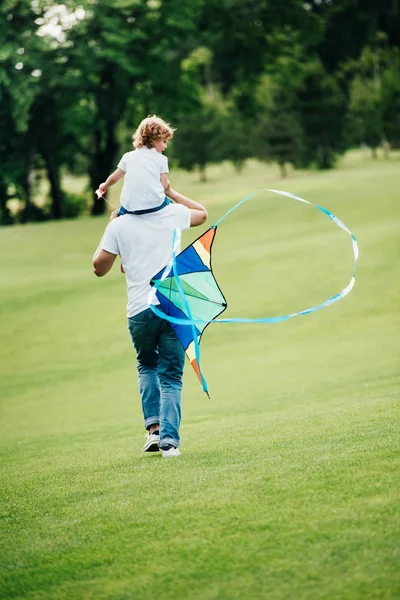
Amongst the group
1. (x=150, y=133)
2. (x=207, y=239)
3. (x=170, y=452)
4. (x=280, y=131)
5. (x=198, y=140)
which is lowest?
(x=198, y=140)

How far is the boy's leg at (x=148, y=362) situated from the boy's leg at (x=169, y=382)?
0.08 m

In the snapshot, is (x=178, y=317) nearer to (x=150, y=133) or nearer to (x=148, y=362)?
(x=148, y=362)

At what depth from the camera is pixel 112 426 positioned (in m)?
9.68

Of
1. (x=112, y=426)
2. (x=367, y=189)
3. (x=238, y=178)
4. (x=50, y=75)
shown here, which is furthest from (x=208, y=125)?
(x=112, y=426)

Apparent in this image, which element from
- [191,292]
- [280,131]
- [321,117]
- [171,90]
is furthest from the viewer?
[321,117]

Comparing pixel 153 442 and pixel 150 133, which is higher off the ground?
pixel 150 133

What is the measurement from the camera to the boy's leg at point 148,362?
19.6 feet

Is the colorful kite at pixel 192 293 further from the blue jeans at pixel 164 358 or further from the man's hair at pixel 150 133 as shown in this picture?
the man's hair at pixel 150 133

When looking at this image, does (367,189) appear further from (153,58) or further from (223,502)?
(223,502)

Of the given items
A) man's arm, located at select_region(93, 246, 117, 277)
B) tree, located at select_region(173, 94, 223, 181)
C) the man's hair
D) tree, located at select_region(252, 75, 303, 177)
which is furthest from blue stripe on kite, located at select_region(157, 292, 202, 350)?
tree, located at select_region(173, 94, 223, 181)

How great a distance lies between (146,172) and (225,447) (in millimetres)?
1926

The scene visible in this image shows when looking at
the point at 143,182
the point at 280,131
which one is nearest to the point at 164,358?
the point at 143,182

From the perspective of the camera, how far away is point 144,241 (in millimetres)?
5898

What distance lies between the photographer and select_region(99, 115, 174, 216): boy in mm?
5852
